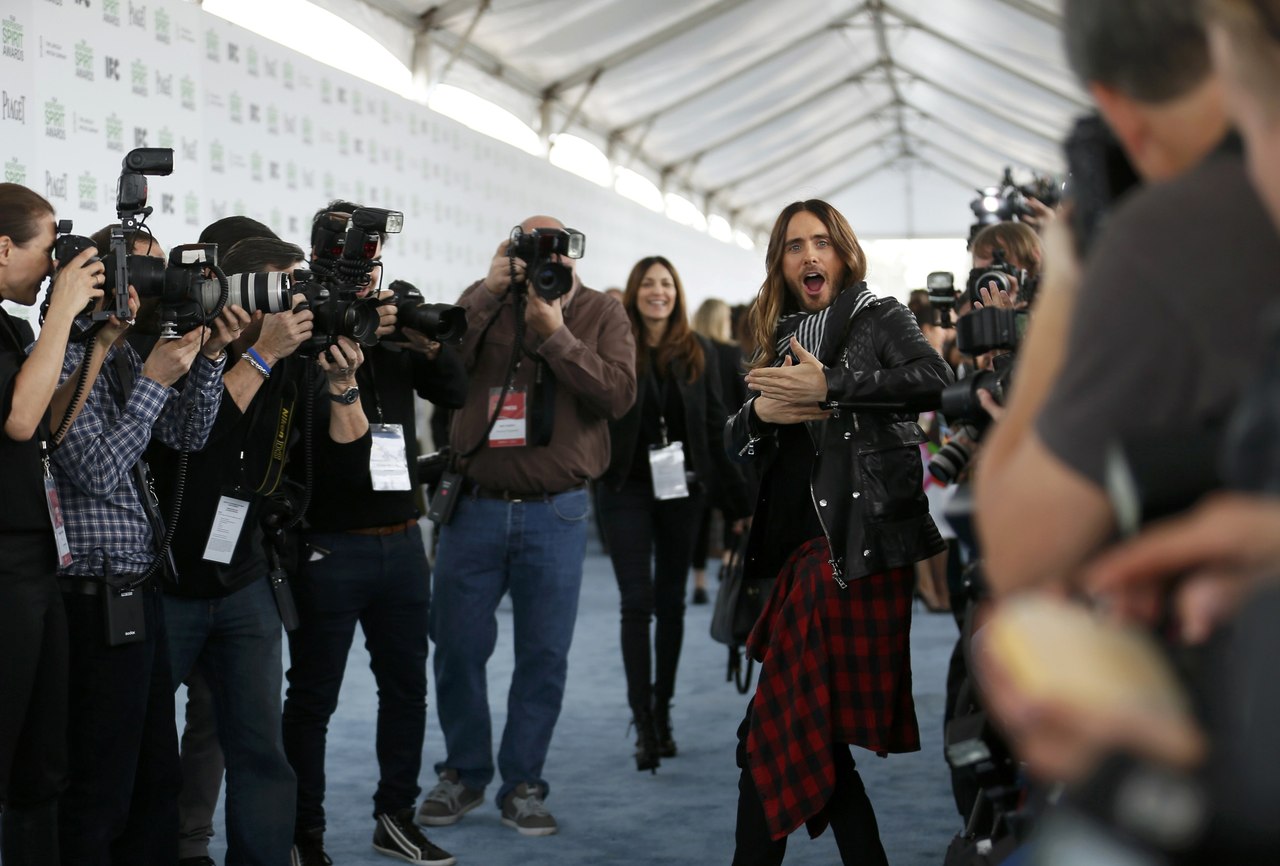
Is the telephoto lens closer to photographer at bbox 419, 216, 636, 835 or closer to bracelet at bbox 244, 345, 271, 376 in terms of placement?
bracelet at bbox 244, 345, 271, 376

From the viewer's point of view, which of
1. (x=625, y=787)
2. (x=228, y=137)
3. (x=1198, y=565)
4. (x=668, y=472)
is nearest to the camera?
(x=1198, y=565)

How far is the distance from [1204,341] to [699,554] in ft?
20.4

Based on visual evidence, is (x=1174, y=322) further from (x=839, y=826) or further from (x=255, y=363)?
(x=255, y=363)

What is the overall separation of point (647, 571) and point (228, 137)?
2.72 metres

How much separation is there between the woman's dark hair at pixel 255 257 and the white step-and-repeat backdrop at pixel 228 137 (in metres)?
1.60

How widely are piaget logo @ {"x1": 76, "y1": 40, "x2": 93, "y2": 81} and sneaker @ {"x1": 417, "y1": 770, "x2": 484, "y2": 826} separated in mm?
2647

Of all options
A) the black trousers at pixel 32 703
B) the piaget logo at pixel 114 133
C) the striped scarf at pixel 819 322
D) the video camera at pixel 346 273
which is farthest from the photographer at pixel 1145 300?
the piaget logo at pixel 114 133

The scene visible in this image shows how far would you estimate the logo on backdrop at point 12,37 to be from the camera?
4281mm

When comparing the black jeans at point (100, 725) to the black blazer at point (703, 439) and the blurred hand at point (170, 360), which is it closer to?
the blurred hand at point (170, 360)

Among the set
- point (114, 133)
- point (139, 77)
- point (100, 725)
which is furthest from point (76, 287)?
point (139, 77)

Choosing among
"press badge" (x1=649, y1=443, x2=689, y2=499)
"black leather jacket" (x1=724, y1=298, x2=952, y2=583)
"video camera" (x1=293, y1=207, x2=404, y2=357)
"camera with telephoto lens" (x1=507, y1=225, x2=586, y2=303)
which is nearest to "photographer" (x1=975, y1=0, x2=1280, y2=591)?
"black leather jacket" (x1=724, y1=298, x2=952, y2=583)

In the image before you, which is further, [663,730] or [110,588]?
[663,730]

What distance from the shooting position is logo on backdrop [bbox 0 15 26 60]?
428 centimetres

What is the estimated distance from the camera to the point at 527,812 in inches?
143
